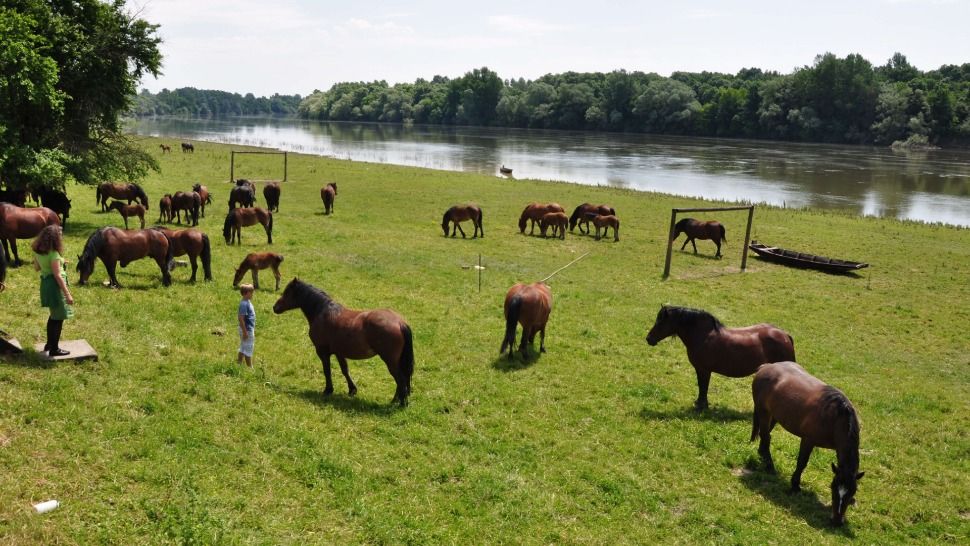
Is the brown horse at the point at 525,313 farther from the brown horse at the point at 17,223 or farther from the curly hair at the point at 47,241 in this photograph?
the brown horse at the point at 17,223

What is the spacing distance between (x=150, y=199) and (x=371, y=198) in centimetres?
1032

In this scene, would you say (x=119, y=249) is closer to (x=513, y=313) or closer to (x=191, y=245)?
(x=191, y=245)

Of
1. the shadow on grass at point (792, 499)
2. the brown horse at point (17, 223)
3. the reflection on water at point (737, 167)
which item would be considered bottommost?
the shadow on grass at point (792, 499)

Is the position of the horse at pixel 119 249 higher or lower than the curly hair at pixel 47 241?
lower

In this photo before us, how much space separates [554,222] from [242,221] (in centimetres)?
1165

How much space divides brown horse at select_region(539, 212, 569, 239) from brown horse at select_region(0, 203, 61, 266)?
16.4 metres

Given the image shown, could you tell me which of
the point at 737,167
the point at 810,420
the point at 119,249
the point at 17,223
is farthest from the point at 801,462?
the point at 737,167

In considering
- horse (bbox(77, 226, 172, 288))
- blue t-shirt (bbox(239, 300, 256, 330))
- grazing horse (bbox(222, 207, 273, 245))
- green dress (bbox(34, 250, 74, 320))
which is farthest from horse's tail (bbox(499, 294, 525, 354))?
grazing horse (bbox(222, 207, 273, 245))

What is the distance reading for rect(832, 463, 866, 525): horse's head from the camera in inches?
279

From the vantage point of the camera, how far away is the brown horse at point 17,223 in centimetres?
1411

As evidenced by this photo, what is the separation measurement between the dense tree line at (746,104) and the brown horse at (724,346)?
102 metres

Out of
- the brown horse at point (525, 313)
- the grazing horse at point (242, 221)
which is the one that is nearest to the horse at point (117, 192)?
the grazing horse at point (242, 221)

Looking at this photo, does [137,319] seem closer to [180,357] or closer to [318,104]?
[180,357]

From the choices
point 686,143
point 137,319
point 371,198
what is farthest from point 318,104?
point 137,319
